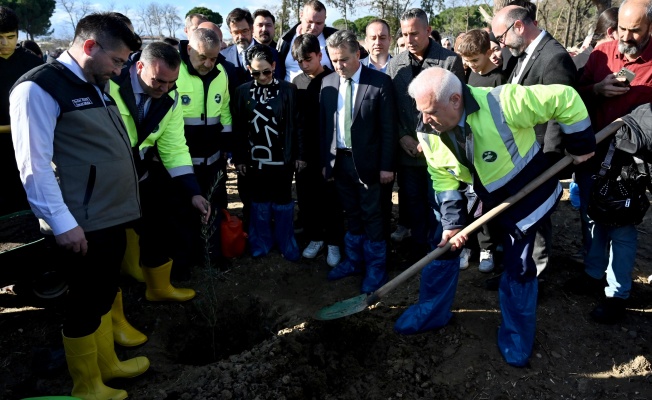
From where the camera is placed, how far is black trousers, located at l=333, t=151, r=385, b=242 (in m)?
4.34

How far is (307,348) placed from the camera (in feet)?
11.4

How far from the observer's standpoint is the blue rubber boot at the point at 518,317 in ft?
10.5

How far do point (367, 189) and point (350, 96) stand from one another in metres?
0.86

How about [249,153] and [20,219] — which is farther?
[249,153]

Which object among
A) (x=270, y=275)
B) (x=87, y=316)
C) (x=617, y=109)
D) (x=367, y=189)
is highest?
(x=617, y=109)

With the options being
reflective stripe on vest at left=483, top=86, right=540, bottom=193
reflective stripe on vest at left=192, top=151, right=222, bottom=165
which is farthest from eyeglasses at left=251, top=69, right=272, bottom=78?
reflective stripe on vest at left=483, top=86, right=540, bottom=193

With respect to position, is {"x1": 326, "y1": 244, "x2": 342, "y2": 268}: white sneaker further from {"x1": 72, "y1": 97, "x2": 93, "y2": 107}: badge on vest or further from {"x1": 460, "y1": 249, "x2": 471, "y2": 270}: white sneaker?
{"x1": 72, "y1": 97, "x2": 93, "y2": 107}: badge on vest

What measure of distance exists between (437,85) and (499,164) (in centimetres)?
68

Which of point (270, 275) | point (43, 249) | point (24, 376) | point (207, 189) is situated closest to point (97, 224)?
point (43, 249)

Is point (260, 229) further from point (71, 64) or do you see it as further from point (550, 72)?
point (550, 72)

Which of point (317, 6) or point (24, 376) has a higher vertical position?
point (317, 6)

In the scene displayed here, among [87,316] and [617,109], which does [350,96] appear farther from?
[87,316]

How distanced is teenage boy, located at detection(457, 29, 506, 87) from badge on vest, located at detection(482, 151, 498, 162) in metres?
1.60

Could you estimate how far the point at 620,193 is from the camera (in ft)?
11.1
